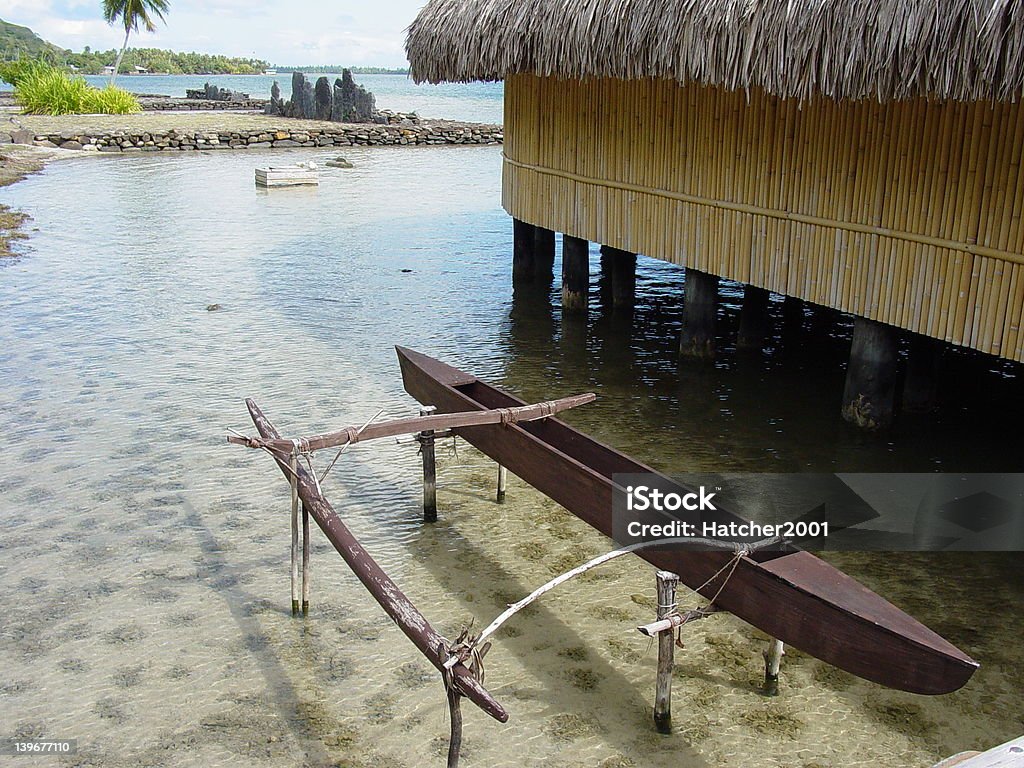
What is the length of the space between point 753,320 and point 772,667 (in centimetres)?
461

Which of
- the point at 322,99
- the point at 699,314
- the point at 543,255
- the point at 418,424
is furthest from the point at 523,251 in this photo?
the point at 322,99

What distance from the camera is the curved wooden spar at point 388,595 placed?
273 cm

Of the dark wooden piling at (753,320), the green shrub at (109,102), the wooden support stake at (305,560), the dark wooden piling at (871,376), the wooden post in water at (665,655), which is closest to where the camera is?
the wooden post in water at (665,655)

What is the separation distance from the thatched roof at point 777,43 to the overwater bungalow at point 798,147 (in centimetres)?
1

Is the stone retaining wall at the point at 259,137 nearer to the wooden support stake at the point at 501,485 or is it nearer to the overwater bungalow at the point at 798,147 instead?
the overwater bungalow at the point at 798,147

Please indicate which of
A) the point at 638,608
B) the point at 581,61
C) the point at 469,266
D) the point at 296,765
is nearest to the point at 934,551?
the point at 638,608

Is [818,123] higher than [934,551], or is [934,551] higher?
[818,123]

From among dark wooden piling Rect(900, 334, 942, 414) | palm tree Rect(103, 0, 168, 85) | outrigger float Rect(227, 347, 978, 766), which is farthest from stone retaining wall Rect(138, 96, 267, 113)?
outrigger float Rect(227, 347, 978, 766)

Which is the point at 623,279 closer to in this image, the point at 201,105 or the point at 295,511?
the point at 295,511

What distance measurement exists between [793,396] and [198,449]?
14.1 feet

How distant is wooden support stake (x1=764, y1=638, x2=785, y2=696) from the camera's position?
3.77 metres

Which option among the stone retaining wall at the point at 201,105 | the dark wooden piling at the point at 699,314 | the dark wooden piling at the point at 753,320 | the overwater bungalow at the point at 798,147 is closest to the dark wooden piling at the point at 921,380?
A: the overwater bungalow at the point at 798,147

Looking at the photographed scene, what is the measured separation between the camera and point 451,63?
27.9 ft

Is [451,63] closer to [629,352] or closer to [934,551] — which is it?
[629,352]
